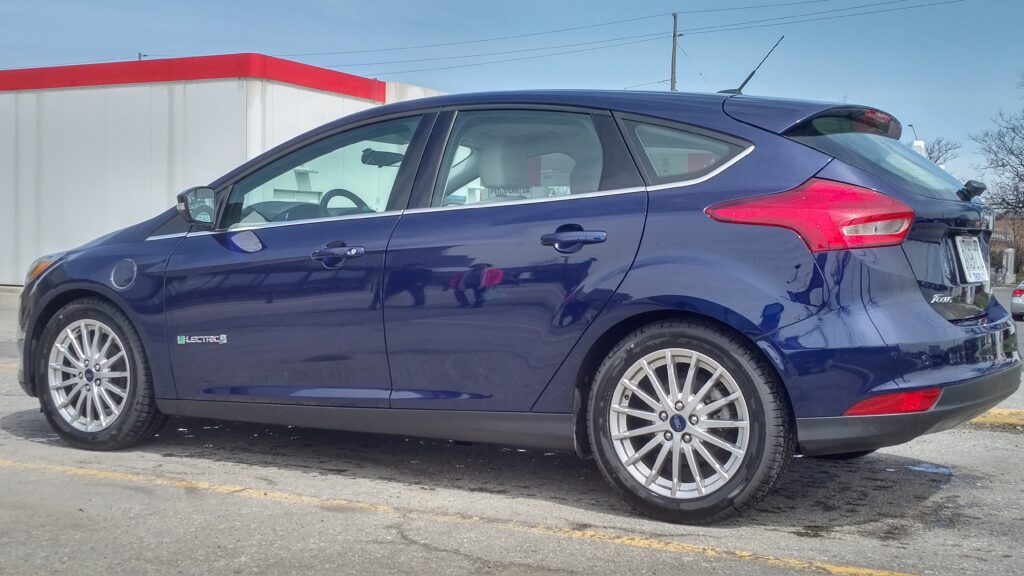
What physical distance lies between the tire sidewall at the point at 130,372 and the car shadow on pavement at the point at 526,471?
21cm

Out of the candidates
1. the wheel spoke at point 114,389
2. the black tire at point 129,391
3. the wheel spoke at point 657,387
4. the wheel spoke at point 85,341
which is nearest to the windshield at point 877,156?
the wheel spoke at point 657,387

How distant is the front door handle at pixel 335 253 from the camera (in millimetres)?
4363

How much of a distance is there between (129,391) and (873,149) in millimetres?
3459

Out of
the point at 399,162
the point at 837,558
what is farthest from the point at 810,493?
the point at 399,162

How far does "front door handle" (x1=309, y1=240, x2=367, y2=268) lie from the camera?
172 inches

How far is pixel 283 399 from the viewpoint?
15.0 ft

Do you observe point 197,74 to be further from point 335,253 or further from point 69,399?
point 335,253

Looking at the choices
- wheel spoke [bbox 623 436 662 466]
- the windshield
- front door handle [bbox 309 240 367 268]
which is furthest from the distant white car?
front door handle [bbox 309 240 367 268]

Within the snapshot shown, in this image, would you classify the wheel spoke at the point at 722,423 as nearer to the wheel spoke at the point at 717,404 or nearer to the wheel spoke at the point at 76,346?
the wheel spoke at the point at 717,404

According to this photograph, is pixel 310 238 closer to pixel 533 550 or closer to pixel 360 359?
pixel 360 359

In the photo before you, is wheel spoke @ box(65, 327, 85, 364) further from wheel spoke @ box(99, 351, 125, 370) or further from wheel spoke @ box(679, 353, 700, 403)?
wheel spoke @ box(679, 353, 700, 403)

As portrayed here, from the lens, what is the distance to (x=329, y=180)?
481 cm

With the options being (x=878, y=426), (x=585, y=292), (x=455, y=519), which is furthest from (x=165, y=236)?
(x=878, y=426)

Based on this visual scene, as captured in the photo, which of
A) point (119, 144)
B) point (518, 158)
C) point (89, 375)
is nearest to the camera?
point (518, 158)
